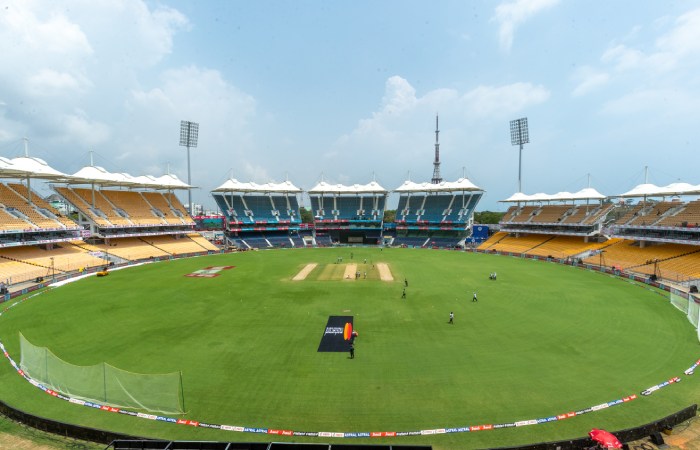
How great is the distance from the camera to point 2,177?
44938mm

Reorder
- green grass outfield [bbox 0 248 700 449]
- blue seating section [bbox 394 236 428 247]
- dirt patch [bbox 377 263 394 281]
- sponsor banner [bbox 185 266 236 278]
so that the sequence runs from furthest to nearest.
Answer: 1. blue seating section [bbox 394 236 428 247]
2. sponsor banner [bbox 185 266 236 278]
3. dirt patch [bbox 377 263 394 281]
4. green grass outfield [bbox 0 248 700 449]

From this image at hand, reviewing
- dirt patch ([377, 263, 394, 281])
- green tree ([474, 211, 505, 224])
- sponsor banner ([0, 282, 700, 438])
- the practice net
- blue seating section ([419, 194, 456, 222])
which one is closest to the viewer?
sponsor banner ([0, 282, 700, 438])

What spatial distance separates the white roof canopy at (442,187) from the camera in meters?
75.6

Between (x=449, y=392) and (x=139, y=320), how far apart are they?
2209 cm

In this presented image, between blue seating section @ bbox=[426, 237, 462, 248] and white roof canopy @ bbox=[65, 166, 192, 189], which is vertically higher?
white roof canopy @ bbox=[65, 166, 192, 189]

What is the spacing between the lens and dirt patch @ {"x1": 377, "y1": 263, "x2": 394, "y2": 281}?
38.7 metres

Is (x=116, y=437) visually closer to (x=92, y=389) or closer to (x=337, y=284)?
(x=92, y=389)

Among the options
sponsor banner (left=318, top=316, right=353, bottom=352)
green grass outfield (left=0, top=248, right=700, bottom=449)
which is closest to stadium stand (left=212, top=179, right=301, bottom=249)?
green grass outfield (left=0, top=248, right=700, bottom=449)

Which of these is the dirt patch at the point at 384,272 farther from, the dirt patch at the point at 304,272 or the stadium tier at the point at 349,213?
the stadium tier at the point at 349,213

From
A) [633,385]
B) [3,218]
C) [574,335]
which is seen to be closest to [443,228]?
[574,335]

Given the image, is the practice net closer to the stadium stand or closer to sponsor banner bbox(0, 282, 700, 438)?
sponsor banner bbox(0, 282, 700, 438)

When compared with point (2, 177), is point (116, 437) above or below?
below

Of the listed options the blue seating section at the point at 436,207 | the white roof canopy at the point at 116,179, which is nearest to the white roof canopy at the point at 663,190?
the blue seating section at the point at 436,207

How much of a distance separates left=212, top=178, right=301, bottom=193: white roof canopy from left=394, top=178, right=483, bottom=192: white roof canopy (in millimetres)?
27950
